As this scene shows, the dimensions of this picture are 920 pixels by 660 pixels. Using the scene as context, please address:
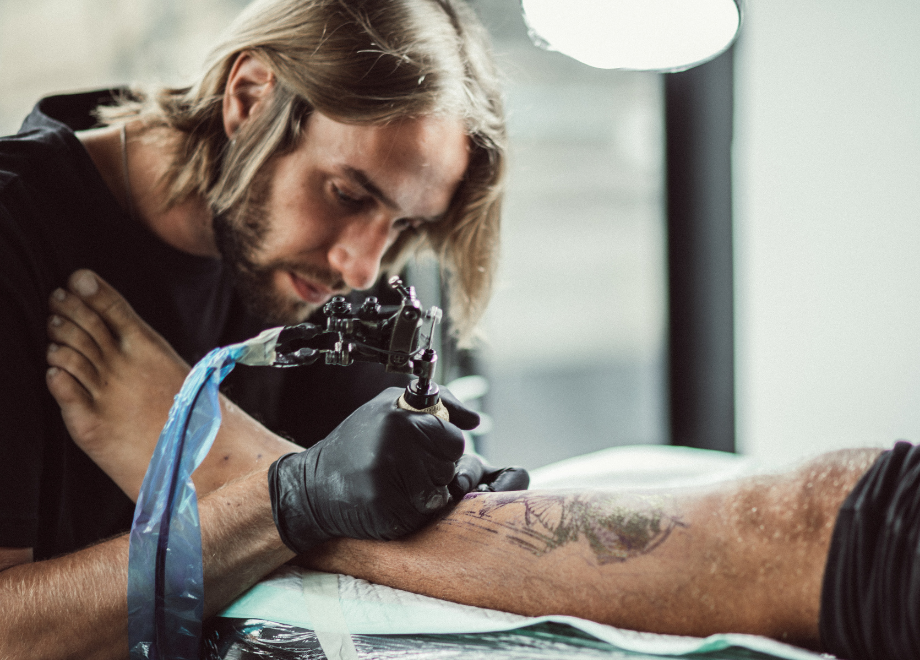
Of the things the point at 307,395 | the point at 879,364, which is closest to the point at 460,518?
the point at 307,395

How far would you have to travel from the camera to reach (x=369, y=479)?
71cm

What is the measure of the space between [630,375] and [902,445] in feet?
8.88

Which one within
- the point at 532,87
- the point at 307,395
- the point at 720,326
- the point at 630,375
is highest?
the point at 532,87

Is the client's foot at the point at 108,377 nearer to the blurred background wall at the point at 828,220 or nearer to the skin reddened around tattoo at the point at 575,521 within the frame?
the skin reddened around tattoo at the point at 575,521

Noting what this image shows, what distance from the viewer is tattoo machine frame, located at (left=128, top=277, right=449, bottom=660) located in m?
0.70

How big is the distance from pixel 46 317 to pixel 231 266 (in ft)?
1.19

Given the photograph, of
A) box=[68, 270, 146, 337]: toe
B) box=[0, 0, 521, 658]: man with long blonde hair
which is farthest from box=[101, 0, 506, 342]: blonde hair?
box=[68, 270, 146, 337]: toe

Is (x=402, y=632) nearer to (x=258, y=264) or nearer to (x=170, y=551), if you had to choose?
(x=170, y=551)

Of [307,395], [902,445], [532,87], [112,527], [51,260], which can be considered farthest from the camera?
[532,87]

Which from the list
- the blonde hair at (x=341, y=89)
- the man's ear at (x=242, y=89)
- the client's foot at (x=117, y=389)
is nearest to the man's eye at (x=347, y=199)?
the blonde hair at (x=341, y=89)

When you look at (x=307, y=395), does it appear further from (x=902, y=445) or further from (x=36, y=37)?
(x=36, y=37)

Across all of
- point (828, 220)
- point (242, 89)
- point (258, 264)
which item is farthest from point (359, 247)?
point (828, 220)

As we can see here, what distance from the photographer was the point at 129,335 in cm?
99

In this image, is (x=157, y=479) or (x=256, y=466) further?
(x=256, y=466)
